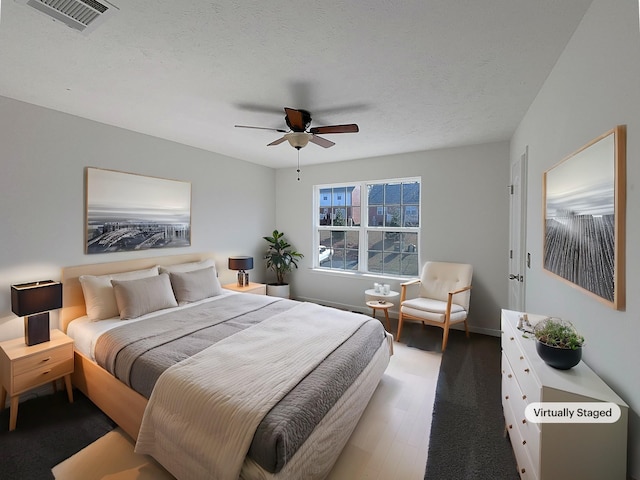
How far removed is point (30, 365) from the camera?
2117 mm

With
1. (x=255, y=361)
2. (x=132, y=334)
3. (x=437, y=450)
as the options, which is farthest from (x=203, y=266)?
(x=437, y=450)

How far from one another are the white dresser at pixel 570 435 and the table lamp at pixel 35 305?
10.9 feet

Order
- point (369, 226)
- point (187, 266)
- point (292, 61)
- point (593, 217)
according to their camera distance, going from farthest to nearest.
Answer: point (369, 226) → point (187, 266) → point (292, 61) → point (593, 217)

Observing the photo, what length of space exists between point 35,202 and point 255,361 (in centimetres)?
250

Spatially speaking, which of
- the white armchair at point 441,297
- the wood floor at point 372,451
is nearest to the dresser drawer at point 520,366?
the wood floor at point 372,451

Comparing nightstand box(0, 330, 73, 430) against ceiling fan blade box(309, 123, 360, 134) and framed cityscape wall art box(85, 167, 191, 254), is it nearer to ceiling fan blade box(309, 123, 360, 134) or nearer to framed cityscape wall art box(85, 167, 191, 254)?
framed cityscape wall art box(85, 167, 191, 254)

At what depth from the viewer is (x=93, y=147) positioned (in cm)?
289

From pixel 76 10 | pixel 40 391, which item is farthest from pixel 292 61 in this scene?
pixel 40 391

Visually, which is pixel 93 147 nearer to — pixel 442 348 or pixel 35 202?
pixel 35 202

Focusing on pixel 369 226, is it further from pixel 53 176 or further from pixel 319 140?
pixel 53 176

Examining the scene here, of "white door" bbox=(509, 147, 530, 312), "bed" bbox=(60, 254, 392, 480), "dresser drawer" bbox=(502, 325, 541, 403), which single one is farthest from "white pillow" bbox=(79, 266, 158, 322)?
"white door" bbox=(509, 147, 530, 312)

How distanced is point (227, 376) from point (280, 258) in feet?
11.0

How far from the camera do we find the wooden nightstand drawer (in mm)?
2061

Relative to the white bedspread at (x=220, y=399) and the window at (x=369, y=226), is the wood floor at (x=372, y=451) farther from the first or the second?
the window at (x=369, y=226)
